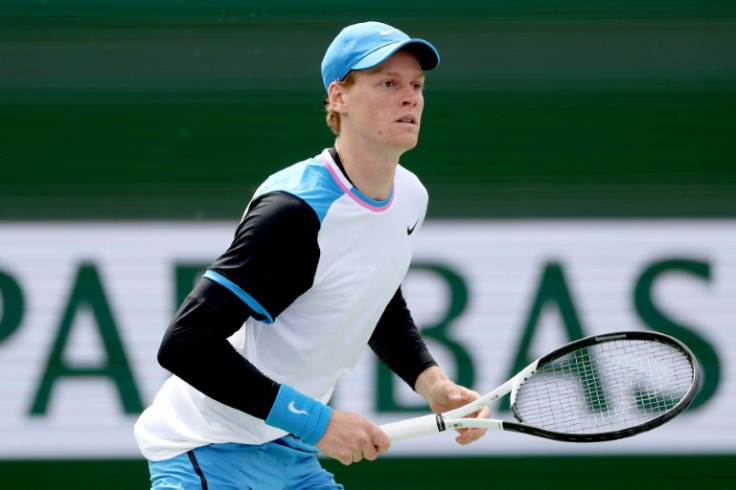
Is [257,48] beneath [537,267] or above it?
above

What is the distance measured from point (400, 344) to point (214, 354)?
0.71 meters

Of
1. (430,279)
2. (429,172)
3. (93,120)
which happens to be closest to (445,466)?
(430,279)

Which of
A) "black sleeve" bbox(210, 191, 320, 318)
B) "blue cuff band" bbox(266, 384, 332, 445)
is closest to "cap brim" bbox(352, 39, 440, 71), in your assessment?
"black sleeve" bbox(210, 191, 320, 318)

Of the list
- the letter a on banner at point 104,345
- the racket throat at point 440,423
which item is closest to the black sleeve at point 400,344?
the racket throat at point 440,423

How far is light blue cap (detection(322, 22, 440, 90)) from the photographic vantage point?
2.39 meters

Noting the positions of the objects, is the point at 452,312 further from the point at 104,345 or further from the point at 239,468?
the point at 239,468

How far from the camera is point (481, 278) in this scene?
3.90m

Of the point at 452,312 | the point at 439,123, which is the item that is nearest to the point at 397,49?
the point at 439,123

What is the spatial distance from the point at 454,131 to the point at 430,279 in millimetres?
539

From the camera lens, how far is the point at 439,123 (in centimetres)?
391

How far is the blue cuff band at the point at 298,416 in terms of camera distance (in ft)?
7.17

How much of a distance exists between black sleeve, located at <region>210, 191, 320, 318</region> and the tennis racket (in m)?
0.40

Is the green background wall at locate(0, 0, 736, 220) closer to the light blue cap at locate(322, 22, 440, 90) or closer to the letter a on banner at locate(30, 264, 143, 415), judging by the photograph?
the letter a on banner at locate(30, 264, 143, 415)

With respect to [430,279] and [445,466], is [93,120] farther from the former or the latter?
[445,466]
